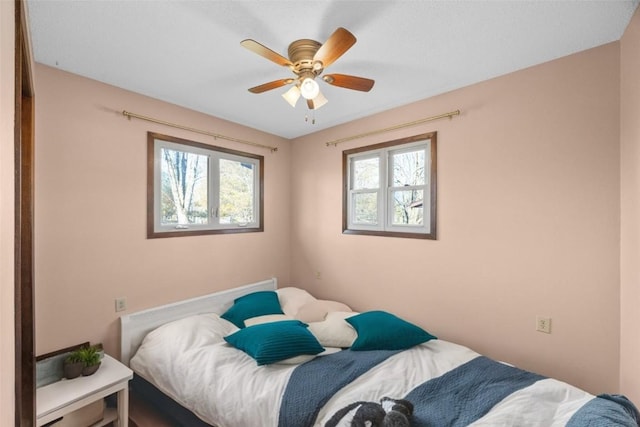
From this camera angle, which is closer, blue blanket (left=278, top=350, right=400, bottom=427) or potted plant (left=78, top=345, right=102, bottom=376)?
blue blanket (left=278, top=350, right=400, bottom=427)

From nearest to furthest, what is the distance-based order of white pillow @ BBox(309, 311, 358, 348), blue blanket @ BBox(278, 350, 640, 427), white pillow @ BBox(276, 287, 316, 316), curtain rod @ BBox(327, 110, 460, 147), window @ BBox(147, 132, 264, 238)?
blue blanket @ BBox(278, 350, 640, 427) → white pillow @ BBox(309, 311, 358, 348) → curtain rod @ BBox(327, 110, 460, 147) → window @ BBox(147, 132, 264, 238) → white pillow @ BBox(276, 287, 316, 316)

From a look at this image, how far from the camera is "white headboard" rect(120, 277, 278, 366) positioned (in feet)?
7.67

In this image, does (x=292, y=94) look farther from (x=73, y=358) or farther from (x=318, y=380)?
(x=73, y=358)

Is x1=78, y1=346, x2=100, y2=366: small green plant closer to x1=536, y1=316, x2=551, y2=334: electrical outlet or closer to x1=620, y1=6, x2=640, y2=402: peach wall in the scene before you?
x1=536, y1=316, x2=551, y2=334: electrical outlet

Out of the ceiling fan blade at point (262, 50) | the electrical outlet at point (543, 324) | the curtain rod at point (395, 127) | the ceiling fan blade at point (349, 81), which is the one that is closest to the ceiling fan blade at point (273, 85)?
the ceiling fan blade at point (262, 50)

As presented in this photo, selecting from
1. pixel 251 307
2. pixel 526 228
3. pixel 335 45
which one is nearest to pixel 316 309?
pixel 251 307

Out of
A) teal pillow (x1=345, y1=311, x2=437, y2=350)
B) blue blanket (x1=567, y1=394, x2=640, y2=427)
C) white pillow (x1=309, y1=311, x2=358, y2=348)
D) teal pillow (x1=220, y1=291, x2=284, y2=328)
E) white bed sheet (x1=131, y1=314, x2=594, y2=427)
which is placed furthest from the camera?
teal pillow (x1=220, y1=291, x2=284, y2=328)

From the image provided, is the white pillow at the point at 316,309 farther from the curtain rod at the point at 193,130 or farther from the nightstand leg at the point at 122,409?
the curtain rod at the point at 193,130

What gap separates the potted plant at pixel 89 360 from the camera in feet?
6.41

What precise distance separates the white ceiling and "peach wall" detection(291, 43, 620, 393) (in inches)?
11.7

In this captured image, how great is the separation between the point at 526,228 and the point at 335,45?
188 centimetres

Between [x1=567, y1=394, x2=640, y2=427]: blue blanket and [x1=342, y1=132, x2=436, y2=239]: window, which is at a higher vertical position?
[x1=342, y1=132, x2=436, y2=239]: window

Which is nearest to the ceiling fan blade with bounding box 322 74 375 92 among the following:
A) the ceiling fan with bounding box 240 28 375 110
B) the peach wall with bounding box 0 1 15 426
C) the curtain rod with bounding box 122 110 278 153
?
the ceiling fan with bounding box 240 28 375 110

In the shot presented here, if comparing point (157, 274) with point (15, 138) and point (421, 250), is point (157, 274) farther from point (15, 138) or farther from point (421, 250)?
point (421, 250)
